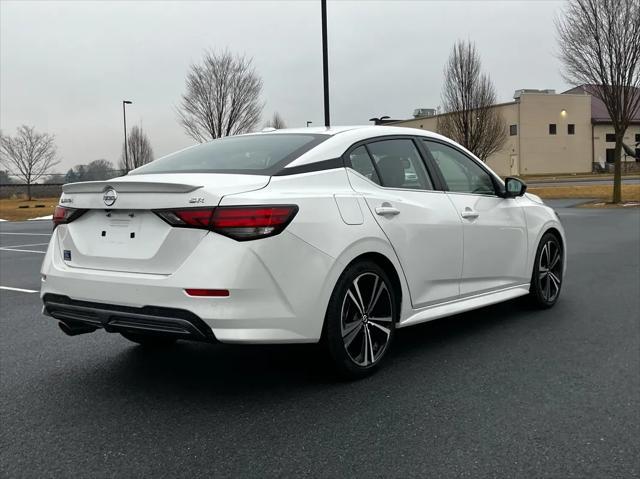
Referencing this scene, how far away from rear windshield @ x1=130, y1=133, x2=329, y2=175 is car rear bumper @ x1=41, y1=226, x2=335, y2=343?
0.58 meters

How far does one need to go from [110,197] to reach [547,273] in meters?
4.24

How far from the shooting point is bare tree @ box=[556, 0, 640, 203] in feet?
74.9

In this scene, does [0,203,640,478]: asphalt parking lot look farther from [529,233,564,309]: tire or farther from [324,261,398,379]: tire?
[529,233,564,309]: tire

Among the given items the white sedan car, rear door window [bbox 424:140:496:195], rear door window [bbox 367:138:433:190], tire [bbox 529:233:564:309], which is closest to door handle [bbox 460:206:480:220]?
the white sedan car

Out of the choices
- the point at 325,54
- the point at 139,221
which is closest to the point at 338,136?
the point at 139,221

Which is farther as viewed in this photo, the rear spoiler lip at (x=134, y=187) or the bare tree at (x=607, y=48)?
the bare tree at (x=607, y=48)

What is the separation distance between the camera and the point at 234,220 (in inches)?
131

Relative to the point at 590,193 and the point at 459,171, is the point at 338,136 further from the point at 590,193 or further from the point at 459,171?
the point at 590,193

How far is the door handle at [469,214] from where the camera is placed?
491cm

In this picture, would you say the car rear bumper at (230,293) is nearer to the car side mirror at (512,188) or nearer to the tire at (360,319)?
the tire at (360,319)

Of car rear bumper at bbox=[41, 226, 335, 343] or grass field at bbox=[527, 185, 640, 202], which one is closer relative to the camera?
car rear bumper at bbox=[41, 226, 335, 343]

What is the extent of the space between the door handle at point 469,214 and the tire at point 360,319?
1039mm

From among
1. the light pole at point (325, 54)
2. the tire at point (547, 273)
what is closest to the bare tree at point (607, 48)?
the light pole at point (325, 54)

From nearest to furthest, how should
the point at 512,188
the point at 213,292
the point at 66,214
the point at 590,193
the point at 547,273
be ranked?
the point at 213,292 < the point at 66,214 < the point at 512,188 < the point at 547,273 < the point at 590,193
